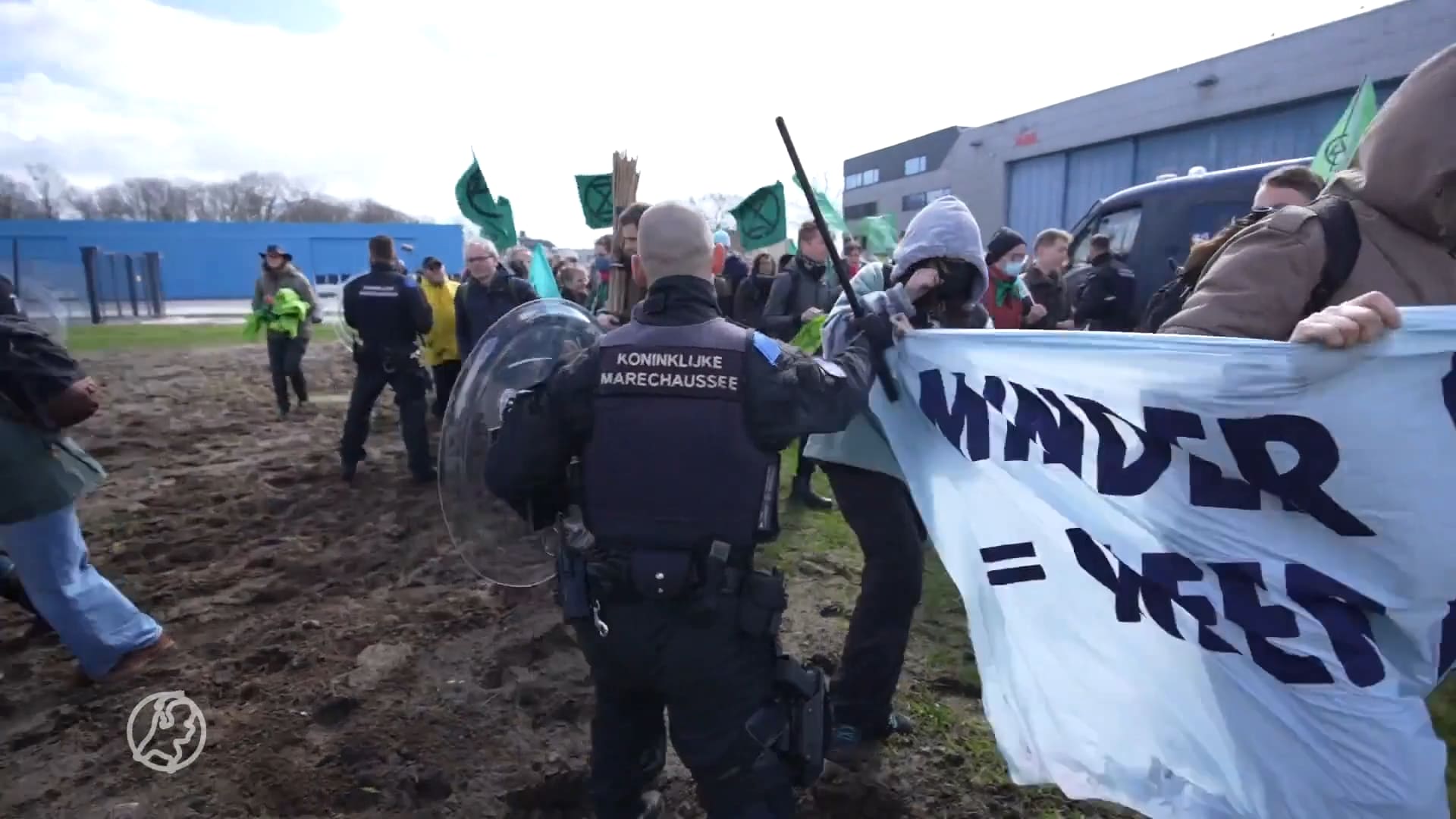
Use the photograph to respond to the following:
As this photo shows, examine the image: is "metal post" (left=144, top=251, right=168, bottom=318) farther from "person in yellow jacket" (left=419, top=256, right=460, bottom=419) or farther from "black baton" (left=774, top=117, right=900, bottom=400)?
"black baton" (left=774, top=117, right=900, bottom=400)

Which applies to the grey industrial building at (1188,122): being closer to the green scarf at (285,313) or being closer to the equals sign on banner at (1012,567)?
the equals sign on banner at (1012,567)

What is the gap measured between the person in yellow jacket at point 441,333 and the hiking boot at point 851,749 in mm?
5497

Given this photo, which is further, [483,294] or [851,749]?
[483,294]

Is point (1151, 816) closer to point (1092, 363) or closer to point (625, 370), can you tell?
point (1092, 363)

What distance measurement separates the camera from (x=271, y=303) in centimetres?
936

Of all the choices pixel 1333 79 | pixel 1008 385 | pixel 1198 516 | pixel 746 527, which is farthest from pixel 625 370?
pixel 1333 79

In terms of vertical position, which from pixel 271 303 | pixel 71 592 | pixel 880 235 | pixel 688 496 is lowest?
pixel 71 592

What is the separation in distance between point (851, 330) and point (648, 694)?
52.1 inches

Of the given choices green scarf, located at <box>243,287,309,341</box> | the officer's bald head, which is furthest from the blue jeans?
green scarf, located at <box>243,287,309,341</box>

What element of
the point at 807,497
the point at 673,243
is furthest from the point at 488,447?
the point at 807,497

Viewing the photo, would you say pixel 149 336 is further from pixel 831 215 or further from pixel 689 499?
pixel 689 499

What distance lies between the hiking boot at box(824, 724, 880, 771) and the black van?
5087 mm

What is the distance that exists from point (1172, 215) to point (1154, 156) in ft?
65.1

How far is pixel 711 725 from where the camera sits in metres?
2.13
